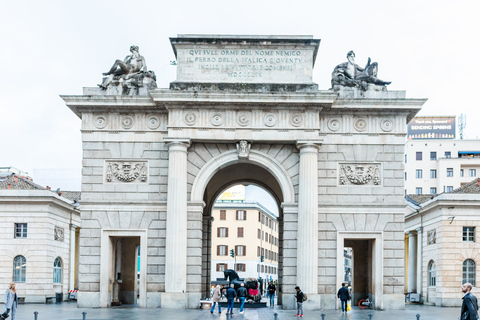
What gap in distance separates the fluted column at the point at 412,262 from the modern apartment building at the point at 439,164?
3702 centimetres

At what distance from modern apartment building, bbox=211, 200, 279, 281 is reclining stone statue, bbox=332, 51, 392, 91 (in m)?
62.7

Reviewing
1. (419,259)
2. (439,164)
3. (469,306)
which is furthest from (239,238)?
(469,306)

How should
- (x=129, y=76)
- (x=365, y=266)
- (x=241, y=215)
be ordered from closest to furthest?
(x=129, y=76), (x=365, y=266), (x=241, y=215)

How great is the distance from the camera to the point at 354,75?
38.4 meters

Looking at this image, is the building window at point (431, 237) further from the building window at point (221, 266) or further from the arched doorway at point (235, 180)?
the building window at point (221, 266)

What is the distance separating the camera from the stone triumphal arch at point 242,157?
36.6 meters

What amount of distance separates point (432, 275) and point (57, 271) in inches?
1110

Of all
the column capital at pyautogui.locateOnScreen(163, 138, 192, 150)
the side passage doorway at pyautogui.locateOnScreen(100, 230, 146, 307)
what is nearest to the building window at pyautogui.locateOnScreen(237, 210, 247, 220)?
the side passage doorway at pyautogui.locateOnScreen(100, 230, 146, 307)

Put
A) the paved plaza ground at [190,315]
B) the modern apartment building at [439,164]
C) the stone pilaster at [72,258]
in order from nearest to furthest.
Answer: the paved plaza ground at [190,315] → the stone pilaster at [72,258] → the modern apartment building at [439,164]

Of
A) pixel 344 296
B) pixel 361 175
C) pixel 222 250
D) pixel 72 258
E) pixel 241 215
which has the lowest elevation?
pixel 222 250

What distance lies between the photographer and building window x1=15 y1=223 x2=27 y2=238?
4788cm

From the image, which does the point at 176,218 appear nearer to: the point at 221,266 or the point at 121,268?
the point at 121,268

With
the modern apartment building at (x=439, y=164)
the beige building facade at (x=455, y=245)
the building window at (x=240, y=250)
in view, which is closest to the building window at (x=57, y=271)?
the beige building facade at (x=455, y=245)

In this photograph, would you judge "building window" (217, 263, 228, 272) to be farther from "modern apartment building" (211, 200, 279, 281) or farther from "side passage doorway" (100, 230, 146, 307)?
"side passage doorway" (100, 230, 146, 307)
